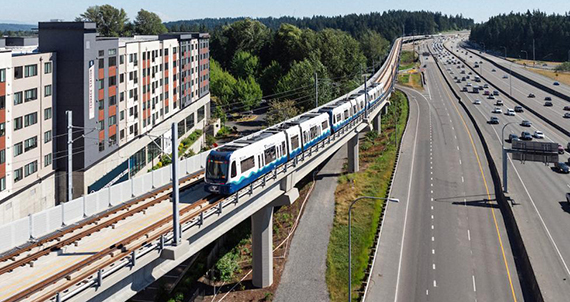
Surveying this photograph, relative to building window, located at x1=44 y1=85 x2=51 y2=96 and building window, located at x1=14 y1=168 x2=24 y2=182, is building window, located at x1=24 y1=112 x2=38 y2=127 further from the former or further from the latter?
building window, located at x1=14 y1=168 x2=24 y2=182

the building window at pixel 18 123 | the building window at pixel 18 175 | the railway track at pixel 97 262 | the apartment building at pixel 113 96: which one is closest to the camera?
the railway track at pixel 97 262

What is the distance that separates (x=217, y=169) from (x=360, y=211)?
1018 inches

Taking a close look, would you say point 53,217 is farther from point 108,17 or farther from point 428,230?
point 108,17

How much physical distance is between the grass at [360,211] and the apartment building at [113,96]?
1938 cm

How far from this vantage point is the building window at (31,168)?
160ft

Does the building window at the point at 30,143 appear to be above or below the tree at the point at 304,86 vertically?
below

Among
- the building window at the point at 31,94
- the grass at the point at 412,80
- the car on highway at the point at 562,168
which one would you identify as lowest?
the car on highway at the point at 562,168

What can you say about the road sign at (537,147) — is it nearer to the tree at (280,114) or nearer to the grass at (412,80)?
the tree at (280,114)

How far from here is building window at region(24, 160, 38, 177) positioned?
4875 cm

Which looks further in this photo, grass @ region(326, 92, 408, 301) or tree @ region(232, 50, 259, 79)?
tree @ region(232, 50, 259, 79)

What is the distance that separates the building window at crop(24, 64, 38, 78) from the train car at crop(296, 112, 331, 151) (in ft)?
86.3

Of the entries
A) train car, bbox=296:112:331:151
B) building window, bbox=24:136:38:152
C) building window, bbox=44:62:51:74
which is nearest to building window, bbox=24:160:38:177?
building window, bbox=24:136:38:152

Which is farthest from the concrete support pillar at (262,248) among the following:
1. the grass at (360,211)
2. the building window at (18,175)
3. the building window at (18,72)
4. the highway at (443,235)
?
the building window at (18,72)

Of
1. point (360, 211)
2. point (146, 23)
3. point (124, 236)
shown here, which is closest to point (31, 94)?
point (124, 236)
